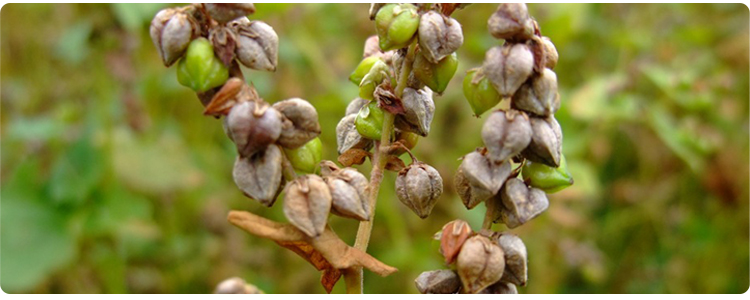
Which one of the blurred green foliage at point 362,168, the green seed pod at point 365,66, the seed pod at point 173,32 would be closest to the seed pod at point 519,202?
the green seed pod at point 365,66

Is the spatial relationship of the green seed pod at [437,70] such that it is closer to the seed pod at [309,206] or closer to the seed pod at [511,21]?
the seed pod at [511,21]

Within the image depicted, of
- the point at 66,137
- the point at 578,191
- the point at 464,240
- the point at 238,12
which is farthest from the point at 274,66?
the point at 66,137

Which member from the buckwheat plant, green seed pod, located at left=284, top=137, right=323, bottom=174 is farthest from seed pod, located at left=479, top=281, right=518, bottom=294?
green seed pod, located at left=284, top=137, right=323, bottom=174

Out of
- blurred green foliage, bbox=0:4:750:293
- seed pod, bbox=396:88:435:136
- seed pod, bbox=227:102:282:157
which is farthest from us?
blurred green foliage, bbox=0:4:750:293

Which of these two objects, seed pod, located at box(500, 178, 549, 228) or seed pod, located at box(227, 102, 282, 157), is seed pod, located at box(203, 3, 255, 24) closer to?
seed pod, located at box(227, 102, 282, 157)

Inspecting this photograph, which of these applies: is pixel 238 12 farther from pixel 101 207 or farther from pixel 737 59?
pixel 737 59

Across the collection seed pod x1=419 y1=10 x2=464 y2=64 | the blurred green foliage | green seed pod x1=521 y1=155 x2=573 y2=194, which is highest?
seed pod x1=419 y1=10 x2=464 y2=64
